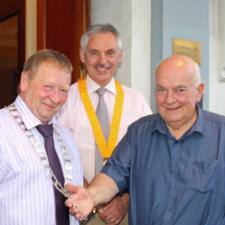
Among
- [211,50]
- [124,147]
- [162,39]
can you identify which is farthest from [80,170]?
[211,50]

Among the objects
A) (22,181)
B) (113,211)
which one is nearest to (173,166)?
(113,211)

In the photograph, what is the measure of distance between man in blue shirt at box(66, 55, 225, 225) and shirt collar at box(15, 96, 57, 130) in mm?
303

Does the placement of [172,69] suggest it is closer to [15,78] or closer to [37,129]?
[37,129]

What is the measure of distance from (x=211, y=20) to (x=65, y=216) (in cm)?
272

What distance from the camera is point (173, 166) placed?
6.80ft

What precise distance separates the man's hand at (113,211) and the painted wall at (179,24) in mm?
1079

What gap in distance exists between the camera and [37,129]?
78.8 inches

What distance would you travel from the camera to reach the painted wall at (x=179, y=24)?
339 cm

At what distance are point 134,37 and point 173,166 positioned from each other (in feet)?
4.86

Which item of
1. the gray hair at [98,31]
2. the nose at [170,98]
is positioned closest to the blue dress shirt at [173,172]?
the nose at [170,98]

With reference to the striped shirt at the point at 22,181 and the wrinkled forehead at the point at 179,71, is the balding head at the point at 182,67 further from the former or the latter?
the striped shirt at the point at 22,181

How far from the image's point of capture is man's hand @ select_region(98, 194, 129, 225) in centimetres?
247

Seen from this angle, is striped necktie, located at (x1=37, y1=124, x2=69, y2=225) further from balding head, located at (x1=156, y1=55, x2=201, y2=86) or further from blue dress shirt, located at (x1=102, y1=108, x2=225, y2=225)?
balding head, located at (x1=156, y1=55, x2=201, y2=86)

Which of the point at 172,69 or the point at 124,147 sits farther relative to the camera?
the point at 124,147
